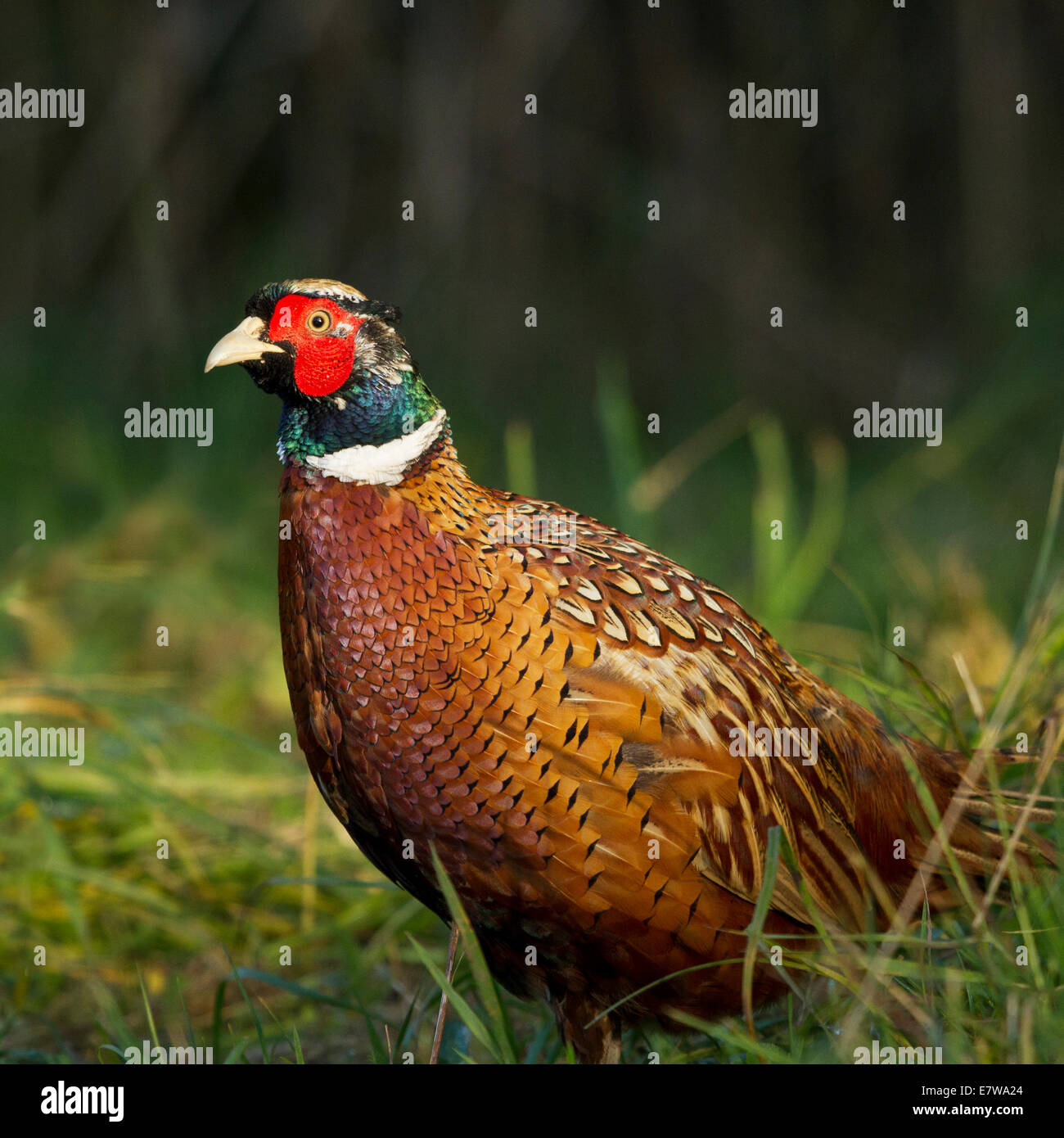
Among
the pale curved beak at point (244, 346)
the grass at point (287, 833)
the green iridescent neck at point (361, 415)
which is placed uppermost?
the pale curved beak at point (244, 346)

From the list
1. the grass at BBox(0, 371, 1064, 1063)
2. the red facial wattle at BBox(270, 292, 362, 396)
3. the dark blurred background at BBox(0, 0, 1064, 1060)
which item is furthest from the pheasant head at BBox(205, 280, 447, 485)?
the dark blurred background at BBox(0, 0, 1064, 1060)

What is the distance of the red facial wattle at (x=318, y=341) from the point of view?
2412 mm

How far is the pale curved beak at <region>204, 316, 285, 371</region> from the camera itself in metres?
2.43

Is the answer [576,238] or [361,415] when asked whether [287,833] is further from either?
[576,238]

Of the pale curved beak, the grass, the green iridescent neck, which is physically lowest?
→ the grass

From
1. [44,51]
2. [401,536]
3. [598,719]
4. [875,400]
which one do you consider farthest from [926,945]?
[44,51]

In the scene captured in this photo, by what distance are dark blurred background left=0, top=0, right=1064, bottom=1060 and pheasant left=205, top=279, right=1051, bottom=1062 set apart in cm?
304

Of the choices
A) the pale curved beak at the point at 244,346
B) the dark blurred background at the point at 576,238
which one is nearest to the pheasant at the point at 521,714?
the pale curved beak at the point at 244,346

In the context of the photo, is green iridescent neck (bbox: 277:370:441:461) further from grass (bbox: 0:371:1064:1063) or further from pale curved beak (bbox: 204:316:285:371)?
grass (bbox: 0:371:1064:1063)

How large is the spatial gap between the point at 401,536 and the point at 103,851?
1719 mm

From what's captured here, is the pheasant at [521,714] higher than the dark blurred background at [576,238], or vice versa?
the dark blurred background at [576,238]

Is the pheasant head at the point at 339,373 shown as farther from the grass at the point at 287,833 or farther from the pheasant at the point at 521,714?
the grass at the point at 287,833

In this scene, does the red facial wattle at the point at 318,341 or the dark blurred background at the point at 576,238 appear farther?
the dark blurred background at the point at 576,238

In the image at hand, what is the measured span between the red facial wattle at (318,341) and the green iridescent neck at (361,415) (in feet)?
0.08
